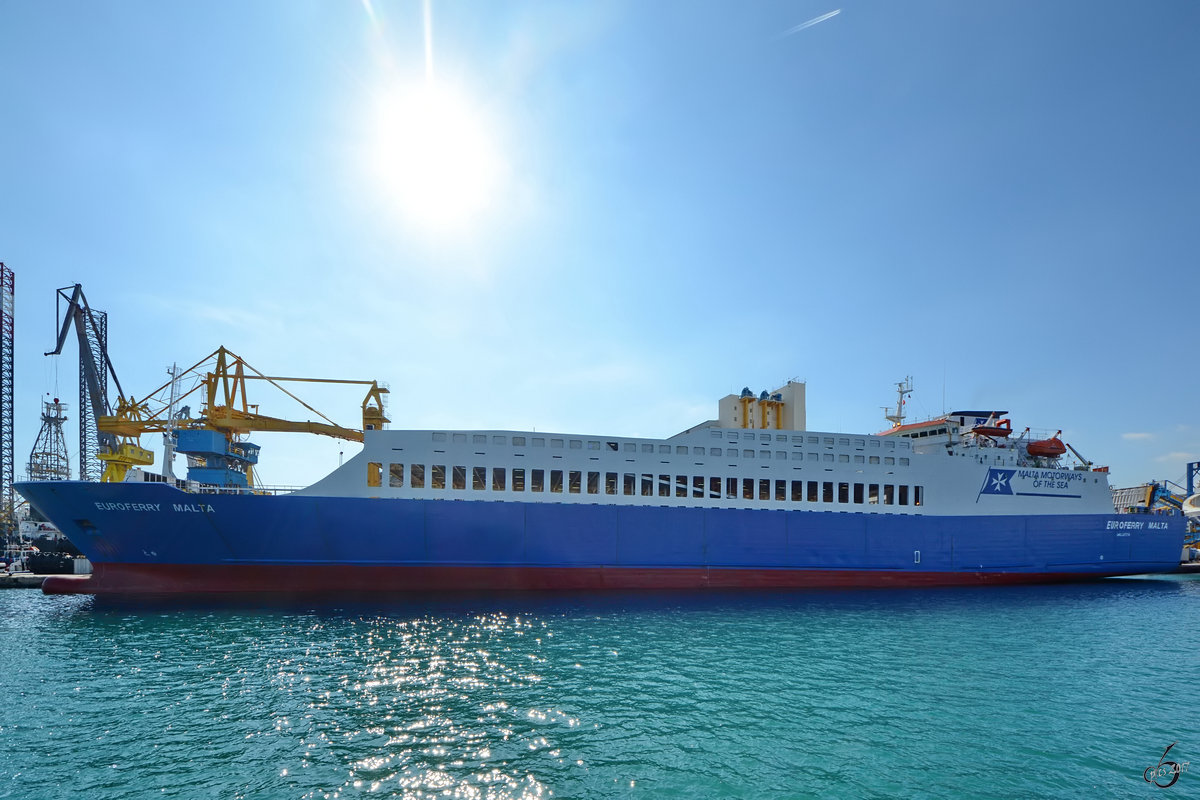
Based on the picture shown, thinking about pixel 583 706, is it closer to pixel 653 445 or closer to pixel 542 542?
pixel 542 542

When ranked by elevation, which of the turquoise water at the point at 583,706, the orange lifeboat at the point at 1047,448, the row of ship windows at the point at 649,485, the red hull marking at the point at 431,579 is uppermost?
the orange lifeboat at the point at 1047,448

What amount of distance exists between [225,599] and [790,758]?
1964cm

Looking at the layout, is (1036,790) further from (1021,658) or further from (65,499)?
(65,499)

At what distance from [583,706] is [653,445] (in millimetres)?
15398

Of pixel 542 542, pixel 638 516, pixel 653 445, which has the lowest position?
pixel 542 542

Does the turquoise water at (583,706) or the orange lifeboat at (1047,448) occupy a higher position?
the orange lifeboat at (1047,448)

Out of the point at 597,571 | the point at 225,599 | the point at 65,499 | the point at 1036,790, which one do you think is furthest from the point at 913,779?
the point at 65,499

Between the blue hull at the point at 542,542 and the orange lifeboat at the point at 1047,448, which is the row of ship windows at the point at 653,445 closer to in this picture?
the blue hull at the point at 542,542

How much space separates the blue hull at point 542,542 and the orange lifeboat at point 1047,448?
328cm

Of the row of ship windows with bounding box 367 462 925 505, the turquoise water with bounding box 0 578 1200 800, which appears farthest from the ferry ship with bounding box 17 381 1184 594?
the turquoise water with bounding box 0 578 1200 800

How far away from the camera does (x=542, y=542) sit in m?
21.5

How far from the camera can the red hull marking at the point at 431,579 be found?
19.5 m

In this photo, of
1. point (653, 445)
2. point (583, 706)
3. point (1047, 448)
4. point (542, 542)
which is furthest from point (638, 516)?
point (1047, 448)

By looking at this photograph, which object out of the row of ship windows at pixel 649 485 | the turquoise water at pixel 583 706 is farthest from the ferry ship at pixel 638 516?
the turquoise water at pixel 583 706
